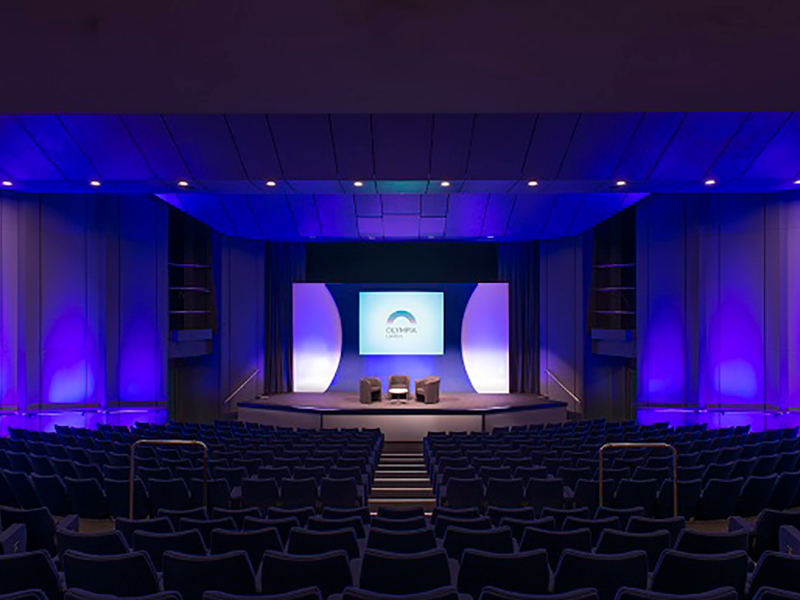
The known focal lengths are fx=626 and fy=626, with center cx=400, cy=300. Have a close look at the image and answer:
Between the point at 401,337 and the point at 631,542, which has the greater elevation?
the point at 401,337

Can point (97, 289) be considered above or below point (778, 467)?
above

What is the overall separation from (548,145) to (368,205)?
6.31m

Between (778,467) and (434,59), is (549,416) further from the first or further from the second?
(434,59)

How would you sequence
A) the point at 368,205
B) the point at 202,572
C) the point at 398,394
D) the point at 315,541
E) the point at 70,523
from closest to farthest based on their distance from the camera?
the point at 202,572
the point at 315,541
the point at 70,523
the point at 368,205
the point at 398,394

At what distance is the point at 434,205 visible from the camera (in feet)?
54.4

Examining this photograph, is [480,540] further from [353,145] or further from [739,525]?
[353,145]

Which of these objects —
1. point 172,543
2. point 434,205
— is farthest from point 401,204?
point 172,543

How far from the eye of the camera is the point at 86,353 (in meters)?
15.0

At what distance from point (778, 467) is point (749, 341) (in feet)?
24.7

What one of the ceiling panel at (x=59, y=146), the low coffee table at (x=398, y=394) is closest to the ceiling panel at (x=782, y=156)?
the low coffee table at (x=398, y=394)

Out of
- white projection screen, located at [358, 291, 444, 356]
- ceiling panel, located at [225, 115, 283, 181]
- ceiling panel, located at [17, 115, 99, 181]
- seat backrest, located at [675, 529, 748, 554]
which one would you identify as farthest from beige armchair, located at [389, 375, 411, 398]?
seat backrest, located at [675, 529, 748, 554]

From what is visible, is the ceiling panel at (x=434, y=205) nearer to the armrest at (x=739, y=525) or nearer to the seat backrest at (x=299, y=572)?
the armrest at (x=739, y=525)

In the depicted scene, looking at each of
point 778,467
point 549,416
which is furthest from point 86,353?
point 778,467

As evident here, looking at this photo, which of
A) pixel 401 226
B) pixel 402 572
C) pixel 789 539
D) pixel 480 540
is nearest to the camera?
pixel 402 572
